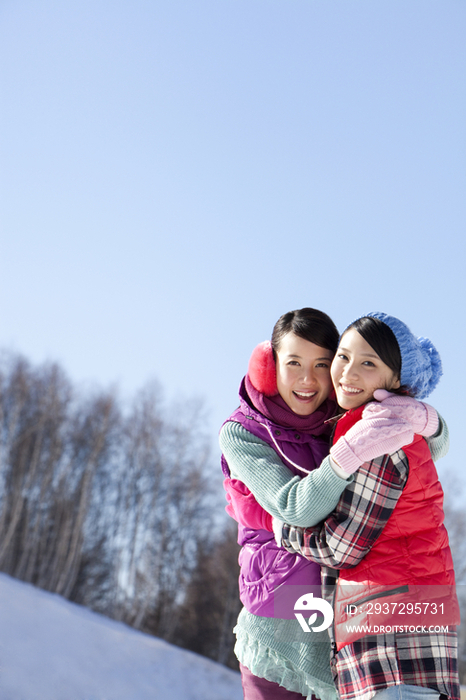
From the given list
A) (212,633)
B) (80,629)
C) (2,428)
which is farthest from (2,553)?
(212,633)

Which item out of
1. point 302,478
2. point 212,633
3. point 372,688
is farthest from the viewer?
point 212,633

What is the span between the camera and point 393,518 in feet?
5.59

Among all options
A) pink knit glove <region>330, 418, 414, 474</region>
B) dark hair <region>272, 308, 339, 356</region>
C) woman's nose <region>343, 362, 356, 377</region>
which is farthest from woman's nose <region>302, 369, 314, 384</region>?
pink knit glove <region>330, 418, 414, 474</region>

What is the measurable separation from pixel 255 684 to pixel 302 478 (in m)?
0.71

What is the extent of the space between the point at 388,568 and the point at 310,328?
85cm

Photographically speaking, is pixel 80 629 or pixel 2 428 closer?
pixel 80 629

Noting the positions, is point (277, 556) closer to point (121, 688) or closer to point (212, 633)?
point (121, 688)

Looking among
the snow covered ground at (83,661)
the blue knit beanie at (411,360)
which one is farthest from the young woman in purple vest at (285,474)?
the snow covered ground at (83,661)

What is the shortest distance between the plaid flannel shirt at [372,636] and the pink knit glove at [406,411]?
0.11 metres

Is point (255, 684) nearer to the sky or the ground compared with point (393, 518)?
nearer to the ground

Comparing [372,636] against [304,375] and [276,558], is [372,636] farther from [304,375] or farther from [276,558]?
[304,375]

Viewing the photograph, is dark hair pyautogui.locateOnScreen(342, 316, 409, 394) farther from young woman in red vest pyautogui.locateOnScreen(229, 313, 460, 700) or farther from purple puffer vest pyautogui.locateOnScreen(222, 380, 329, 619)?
purple puffer vest pyautogui.locateOnScreen(222, 380, 329, 619)

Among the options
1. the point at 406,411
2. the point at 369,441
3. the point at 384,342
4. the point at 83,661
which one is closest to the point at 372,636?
the point at 369,441

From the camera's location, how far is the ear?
220cm
